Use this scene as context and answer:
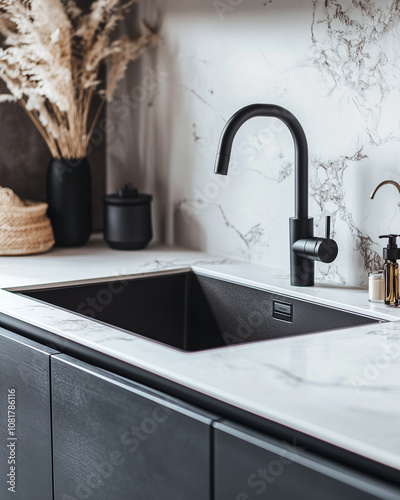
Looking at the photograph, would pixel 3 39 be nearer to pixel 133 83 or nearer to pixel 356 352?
pixel 133 83

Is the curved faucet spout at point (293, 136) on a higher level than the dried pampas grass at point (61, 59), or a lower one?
lower

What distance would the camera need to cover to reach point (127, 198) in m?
2.07

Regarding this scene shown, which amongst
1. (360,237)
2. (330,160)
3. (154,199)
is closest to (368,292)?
(360,237)

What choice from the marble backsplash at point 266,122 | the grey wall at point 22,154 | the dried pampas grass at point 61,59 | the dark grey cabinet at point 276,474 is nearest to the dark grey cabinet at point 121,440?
the dark grey cabinet at point 276,474

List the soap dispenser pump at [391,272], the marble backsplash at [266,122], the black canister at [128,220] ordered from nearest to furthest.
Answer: the soap dispenser pump at [391,272] → the marble backsplash at [266,122] → the black canister at [128,220]

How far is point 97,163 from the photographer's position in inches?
93.4

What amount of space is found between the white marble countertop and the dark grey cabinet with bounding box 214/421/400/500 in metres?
0.03

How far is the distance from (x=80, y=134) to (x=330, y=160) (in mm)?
801

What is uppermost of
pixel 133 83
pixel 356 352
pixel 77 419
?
pixel 133 83

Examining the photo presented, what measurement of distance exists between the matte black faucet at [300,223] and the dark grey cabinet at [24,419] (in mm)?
568

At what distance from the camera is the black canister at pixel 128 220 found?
2057mm

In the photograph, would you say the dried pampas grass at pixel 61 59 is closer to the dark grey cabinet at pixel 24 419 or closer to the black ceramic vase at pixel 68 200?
the black ceramic vase at pixel 68 200

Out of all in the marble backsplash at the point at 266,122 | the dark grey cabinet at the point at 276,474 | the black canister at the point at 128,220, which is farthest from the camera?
the black canister at the point at 128,220

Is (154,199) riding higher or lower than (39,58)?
lower
